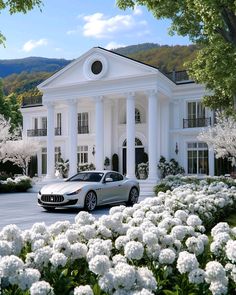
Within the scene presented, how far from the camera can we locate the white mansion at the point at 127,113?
2791 cm

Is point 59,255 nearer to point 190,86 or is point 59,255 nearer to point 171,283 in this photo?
point 171,283

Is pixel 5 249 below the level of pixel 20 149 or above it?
→ below

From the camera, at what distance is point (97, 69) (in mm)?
30266

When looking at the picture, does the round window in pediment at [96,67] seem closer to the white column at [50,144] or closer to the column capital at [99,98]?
the column capital at [99,98]

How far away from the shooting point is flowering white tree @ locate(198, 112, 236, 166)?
25.5 m

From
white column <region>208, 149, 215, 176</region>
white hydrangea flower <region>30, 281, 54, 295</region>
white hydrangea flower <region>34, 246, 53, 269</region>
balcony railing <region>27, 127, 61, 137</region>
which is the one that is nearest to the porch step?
white column <region>208, 149, 215, 176</region>

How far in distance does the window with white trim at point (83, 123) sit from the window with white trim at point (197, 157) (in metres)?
9.09

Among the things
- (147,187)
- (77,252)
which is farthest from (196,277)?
(147,187)

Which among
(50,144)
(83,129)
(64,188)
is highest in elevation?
(83,129)

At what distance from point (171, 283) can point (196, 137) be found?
2685cm

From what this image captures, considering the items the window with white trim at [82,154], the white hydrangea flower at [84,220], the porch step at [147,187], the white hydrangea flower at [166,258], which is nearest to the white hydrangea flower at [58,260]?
the white hydrangea flower at [166,258]

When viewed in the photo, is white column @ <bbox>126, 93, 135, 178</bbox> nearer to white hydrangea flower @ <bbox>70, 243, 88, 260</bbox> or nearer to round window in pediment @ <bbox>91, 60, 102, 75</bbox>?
round window in pediment @ <bbox>91, 60, 102, 75</bbox>

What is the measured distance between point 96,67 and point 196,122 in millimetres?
8519

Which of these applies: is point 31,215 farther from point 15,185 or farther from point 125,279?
point 15,185
